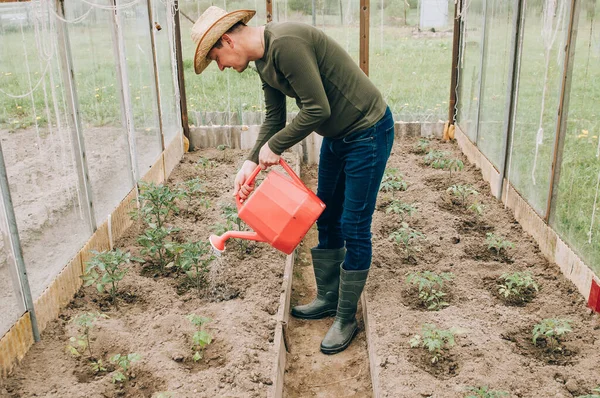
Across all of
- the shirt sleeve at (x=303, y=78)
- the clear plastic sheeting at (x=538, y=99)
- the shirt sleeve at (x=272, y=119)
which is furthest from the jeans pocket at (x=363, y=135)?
the clear plastic sheeting at (x=538, y=99)

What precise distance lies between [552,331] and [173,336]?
69.4 inches

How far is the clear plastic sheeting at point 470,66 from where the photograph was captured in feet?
18.3

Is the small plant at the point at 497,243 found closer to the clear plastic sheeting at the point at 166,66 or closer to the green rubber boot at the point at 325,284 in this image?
the green rubber boot at the point at 325,284

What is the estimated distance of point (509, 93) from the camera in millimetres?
4496

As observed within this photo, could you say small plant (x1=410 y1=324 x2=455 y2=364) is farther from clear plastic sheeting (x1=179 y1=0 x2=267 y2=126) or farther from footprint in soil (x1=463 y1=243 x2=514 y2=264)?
clear plastic sheeting (x1=179 y1=0 x2=267 y2=126)

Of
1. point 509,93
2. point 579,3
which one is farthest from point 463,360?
point 509,93

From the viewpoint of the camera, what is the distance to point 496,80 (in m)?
4.98

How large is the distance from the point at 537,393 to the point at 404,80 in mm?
4699

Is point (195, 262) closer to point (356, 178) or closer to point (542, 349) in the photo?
point (356, 178)

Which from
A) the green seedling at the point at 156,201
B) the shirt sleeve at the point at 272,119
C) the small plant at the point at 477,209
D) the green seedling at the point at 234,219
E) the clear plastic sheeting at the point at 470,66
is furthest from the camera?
the clear plastic sheeting at the point at 470,66

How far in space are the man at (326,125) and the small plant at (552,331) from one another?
2.78 ft

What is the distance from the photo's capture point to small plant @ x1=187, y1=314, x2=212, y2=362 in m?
2.65

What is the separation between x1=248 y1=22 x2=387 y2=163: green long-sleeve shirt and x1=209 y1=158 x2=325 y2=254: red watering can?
16cm

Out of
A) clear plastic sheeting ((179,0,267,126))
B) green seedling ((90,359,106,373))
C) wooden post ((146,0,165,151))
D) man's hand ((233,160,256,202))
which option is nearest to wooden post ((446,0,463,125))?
clear plastic sheeting ((179,0,267,126))
